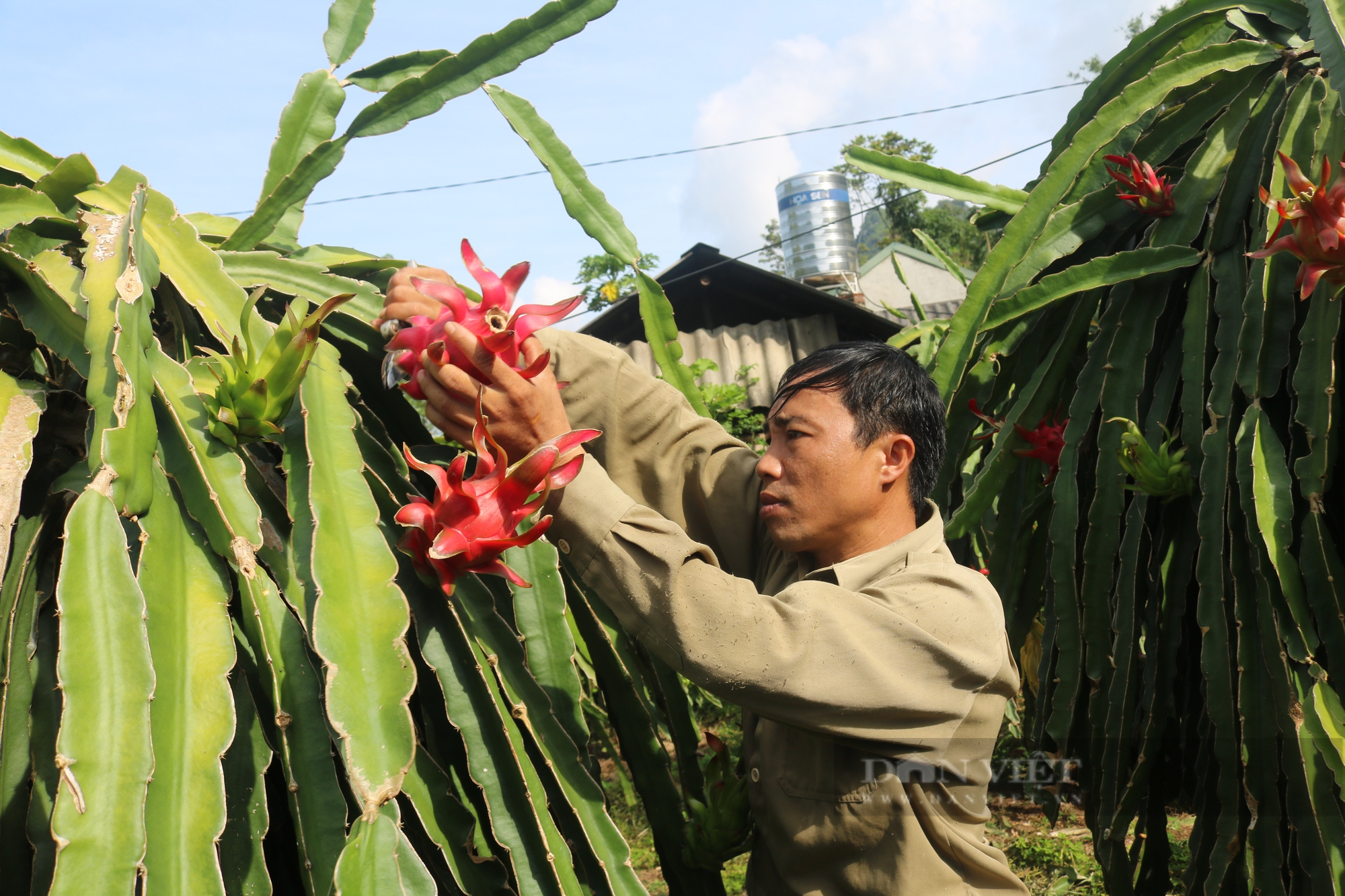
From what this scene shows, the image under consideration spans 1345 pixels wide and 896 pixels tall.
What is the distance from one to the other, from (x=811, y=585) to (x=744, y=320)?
8.14 m

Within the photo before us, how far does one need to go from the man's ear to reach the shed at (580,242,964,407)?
636 centimetres

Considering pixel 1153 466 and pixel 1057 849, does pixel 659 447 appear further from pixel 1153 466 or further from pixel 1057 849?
pixel 1057 849

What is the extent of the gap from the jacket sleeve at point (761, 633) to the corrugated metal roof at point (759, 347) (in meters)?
6.97

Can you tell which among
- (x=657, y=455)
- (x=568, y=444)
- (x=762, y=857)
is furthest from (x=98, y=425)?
(x=762, y=857)

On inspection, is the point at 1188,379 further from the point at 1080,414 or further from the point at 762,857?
the point at 762,857

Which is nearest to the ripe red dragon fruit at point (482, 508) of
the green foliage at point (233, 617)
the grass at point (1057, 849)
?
the green foliage at point (233, 617)

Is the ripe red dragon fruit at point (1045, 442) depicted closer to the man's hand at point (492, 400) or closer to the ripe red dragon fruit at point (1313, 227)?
the ripe red dragon fruit at point (1313, 227)

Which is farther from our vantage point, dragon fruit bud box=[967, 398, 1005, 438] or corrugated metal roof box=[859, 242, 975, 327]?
corrugated metal roof box=[859, 242, 975, 327]

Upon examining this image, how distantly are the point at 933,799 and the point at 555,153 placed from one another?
4.14 feet

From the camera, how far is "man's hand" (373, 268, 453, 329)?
1.37 metres

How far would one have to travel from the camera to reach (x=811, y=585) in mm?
1395

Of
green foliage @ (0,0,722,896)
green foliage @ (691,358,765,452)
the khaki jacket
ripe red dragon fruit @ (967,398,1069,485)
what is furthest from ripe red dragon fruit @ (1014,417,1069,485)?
green foliage @ (691,358,765,452)

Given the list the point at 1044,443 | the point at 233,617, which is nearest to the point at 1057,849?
the point at 1044,443

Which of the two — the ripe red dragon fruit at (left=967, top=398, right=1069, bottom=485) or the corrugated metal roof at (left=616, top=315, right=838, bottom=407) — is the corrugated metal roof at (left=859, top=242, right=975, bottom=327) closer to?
the corrugated metal roof at (left=616, top=315, right=838, bottom=407)
